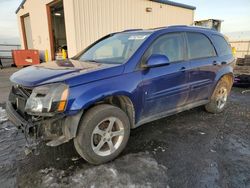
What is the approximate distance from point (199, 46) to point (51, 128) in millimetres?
2991

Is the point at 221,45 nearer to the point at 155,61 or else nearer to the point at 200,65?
→ the point at 200,65

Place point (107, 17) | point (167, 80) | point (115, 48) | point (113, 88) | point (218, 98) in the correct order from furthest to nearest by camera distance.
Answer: point (107, 17) → point (218, 98) → point (115, 48) → point (167, 80) → point (113, 88)

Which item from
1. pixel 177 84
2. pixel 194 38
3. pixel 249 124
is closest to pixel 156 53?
pixel 177 84

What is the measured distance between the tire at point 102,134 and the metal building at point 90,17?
7.41m

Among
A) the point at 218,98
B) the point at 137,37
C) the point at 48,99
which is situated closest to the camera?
the point at 48,99

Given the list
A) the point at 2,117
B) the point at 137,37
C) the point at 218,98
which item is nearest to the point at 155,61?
the point at 137,37

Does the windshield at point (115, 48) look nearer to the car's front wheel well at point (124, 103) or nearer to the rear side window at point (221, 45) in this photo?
the car's front wheel well at point (124, 103)

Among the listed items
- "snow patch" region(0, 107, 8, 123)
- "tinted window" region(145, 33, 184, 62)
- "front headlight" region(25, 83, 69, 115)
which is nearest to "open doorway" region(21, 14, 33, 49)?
"snow patch" region(0, 107, 8, 123)

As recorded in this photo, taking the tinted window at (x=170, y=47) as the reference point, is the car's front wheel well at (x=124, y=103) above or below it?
below

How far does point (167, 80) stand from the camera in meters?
3.24

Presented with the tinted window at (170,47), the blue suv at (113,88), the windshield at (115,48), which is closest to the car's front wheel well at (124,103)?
the blue suv at (113,88)

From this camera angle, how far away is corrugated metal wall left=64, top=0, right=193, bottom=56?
9297 mm

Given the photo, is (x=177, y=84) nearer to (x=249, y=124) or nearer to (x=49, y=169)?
(x=249, y=124)

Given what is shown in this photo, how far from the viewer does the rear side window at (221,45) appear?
4277 millimetres
